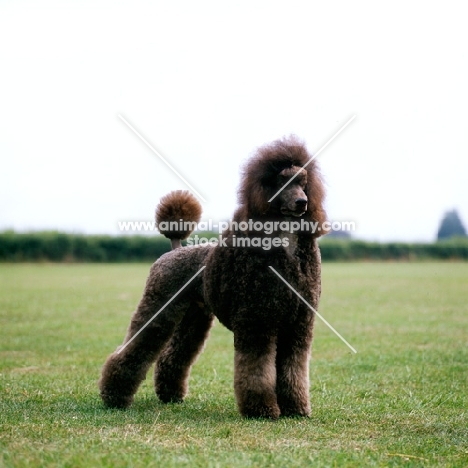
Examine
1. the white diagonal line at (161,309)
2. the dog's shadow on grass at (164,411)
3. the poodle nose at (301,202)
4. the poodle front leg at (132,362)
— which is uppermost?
the poodle nose at (301,202)

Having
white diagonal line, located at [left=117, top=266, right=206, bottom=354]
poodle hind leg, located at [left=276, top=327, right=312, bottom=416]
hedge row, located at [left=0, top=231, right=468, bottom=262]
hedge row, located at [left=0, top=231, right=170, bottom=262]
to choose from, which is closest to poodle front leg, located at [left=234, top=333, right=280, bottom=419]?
poodle hind leg, located at [left=276, top=327, right=312, bottom=416]

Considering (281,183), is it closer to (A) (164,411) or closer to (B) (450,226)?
(A) (164,411)

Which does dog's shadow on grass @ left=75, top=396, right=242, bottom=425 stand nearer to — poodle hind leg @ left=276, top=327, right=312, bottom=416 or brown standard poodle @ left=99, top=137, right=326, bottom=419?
brown standard poodle @ left=99, top=137, right=326, bottom=419

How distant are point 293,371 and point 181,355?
5.11 ft

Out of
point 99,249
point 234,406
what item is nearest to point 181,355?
point 234,406

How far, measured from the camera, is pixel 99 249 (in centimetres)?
4238

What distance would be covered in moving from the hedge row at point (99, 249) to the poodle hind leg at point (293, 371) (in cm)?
3490

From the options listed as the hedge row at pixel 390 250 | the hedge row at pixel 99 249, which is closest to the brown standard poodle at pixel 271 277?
the hedge row at pixel 99 249

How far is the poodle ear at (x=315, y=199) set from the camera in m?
5.80

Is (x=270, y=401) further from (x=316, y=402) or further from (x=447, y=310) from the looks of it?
(x=447, y=310)

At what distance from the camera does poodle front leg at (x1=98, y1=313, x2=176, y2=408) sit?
659 cm

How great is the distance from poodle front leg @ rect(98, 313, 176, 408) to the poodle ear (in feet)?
5.95

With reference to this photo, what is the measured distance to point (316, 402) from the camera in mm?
6594

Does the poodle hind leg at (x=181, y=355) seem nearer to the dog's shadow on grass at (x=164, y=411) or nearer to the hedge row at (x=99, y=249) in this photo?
the dog's shadow on grass at (x=164, y=411)
